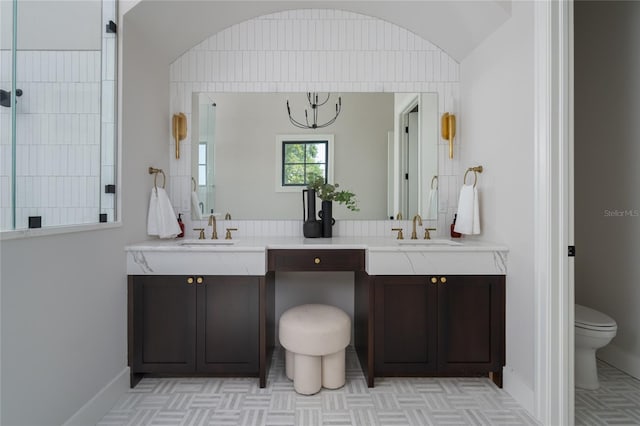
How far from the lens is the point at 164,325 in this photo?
6.89ft

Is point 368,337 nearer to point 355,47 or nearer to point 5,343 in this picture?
point 5,343

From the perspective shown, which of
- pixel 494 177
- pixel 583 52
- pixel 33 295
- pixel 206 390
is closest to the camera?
pixel 33 295

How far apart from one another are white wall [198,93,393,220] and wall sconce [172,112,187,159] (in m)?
0.24

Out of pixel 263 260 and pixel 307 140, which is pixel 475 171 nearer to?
pixel 307 140

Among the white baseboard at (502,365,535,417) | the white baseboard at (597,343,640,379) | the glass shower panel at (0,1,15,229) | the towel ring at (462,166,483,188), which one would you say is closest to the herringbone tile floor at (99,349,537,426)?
the white baseboard at (502,365,535,417)

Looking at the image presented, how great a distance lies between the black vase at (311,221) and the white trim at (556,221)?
1.42m

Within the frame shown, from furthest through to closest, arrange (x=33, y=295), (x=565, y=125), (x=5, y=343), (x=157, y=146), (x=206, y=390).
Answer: (x=157, y=146)
(x=206, y=390)
(x=565, y=125)
(x=33, y=295)
(x=5, y=343)

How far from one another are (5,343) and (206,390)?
111 cm

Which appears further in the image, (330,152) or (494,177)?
(330,152)

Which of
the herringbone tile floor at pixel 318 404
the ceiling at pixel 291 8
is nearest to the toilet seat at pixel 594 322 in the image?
the herringbone tile floor at pixel 318 404

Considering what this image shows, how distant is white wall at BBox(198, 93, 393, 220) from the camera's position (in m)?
2.74

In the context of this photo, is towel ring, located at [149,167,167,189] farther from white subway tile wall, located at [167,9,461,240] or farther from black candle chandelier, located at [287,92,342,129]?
black candle chandelier, located at [287,92,342,129]

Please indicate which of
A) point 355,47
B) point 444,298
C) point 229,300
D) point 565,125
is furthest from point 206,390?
point 355,47

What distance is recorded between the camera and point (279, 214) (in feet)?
9.00
